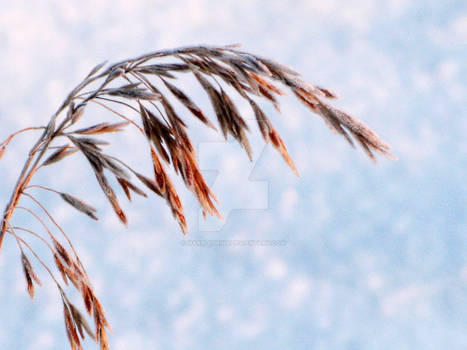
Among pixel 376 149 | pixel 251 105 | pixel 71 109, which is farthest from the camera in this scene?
pixel 71 109

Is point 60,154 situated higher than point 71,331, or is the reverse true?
point 60,154

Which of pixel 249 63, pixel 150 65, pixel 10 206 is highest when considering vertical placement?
pixel 150 65

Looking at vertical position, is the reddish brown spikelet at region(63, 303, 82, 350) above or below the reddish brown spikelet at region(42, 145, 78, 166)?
below

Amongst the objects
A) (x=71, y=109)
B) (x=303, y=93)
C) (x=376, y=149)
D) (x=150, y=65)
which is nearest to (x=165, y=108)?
(x=150, y=65)

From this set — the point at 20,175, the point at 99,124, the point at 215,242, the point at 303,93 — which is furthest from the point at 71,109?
the point at 215,242

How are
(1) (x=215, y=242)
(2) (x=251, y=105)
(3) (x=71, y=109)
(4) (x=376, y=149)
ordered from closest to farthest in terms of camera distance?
(4) (x=376, y=149)
(2) (x=251, y=105)
(3) (x=71, y=109)
(1) (x=215, y=242)

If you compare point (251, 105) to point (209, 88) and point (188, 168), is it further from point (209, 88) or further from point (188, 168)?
point (188, 168)

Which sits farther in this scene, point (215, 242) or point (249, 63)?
point (215, 242)

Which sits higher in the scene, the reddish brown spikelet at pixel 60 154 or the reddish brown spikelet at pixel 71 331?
the reddish brown spikelet at pixel 60 154

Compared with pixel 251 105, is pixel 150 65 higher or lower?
higher

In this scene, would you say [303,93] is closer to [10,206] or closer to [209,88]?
[209,88]
